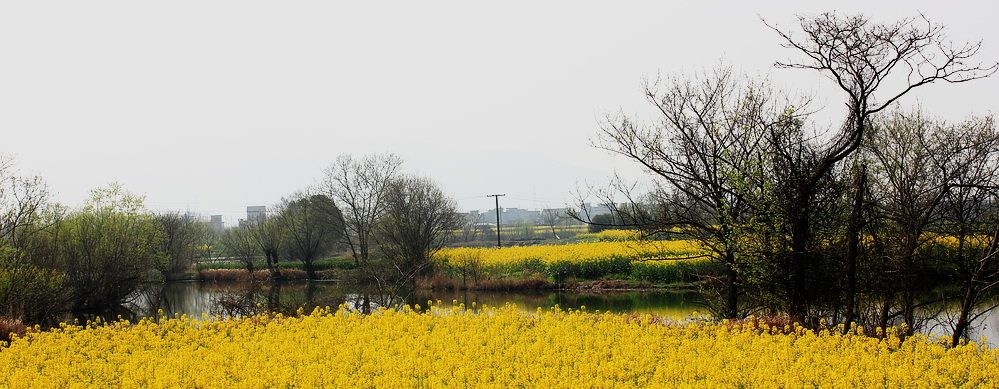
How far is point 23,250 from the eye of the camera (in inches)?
932

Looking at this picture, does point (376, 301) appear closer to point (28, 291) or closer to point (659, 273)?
point (28, 291)

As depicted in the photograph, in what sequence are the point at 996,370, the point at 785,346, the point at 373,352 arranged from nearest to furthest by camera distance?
the point at 996,370 < the point at 785,346 < the point at 373,352

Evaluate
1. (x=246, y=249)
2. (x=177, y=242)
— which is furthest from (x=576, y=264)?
(x=177, y=242)

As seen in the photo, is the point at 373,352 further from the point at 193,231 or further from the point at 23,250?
the point at 193,231

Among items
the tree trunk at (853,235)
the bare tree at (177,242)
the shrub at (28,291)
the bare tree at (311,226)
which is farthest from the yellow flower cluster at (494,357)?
the bare tree at (177,242)

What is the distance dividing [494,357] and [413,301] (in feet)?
70.0

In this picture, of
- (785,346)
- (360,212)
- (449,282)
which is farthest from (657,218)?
(360,212)

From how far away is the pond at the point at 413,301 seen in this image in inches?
755

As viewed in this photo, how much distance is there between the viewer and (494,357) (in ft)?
31.9

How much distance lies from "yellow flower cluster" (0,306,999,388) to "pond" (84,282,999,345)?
19.2 feet

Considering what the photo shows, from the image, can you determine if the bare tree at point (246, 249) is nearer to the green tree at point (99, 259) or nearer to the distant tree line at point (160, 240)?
the distant tree line at point (160, 240)

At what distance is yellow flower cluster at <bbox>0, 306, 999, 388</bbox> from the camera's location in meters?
8.25

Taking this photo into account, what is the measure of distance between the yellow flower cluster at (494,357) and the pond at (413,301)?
5.86m

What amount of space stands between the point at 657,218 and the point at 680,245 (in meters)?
22.1
